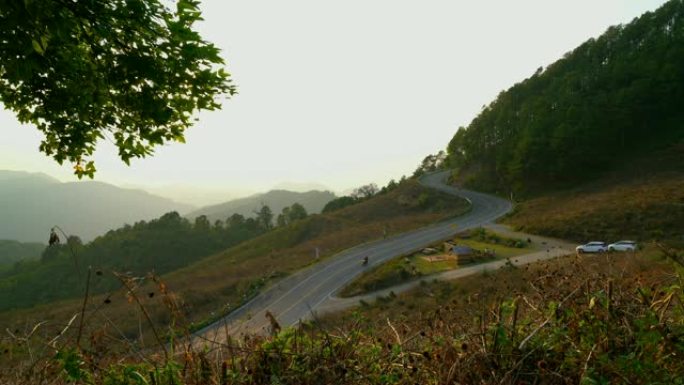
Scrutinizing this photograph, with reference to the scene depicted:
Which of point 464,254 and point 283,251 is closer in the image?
point 464,254

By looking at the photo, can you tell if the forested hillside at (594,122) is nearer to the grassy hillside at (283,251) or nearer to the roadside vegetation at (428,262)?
the grassy hillside at (283,251)

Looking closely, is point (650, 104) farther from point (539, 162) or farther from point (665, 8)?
point (665, 8)

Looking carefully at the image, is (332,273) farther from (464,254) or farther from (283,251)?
(283,251)

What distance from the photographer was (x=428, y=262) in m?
37.7

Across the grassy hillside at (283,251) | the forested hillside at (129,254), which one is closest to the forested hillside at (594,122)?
the grassy hillside at (283,251)

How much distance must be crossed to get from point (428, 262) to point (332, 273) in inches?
353

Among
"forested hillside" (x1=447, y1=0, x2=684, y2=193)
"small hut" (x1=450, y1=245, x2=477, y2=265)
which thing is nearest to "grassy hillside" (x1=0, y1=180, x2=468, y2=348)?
"forested hillside" (x1=447, y1=0, x2=684, y2=193)

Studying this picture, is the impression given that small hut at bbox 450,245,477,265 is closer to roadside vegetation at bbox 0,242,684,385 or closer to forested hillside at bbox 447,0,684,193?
roadside vegetation at bbox 0,242,684,385

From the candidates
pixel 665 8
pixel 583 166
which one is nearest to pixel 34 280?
pixel 583 166

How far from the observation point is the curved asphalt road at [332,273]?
1229 inches

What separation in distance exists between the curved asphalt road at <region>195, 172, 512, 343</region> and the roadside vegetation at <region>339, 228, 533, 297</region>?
1943mm

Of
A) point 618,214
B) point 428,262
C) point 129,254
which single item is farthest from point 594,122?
point 129,254

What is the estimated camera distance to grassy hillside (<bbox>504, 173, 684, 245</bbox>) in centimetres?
3675

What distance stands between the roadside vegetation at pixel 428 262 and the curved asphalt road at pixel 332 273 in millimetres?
1943
